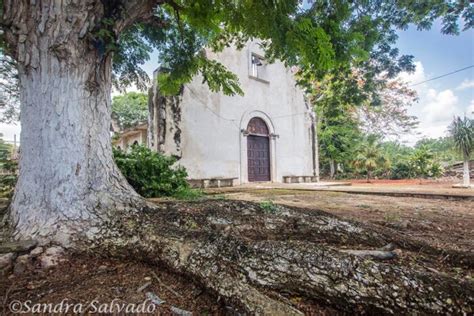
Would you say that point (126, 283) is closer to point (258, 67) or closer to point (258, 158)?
point (258, 158)

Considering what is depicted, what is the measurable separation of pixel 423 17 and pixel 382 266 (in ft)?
15.6

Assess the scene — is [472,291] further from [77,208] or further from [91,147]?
[91,147]

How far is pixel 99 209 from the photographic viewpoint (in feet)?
6.56

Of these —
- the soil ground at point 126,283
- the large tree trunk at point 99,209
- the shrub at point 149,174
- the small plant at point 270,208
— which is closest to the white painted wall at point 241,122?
the shrub at point 149,174

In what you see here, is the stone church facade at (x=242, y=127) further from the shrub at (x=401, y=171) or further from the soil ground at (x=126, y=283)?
the shrub at (x=401, y=171)

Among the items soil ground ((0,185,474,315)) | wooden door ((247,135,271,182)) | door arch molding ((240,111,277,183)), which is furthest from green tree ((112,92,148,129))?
soil ground ((0,185,474,315))

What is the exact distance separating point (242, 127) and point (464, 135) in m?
7.50

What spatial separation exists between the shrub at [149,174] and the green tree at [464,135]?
356 inches

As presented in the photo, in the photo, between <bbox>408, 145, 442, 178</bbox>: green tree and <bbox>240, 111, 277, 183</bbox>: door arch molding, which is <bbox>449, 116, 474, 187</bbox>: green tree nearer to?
<bbox>240, 111, 277, 183</bbox>: door arch molding

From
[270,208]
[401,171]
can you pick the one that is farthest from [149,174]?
[401,171]

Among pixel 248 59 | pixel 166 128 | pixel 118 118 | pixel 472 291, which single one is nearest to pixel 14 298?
pixel 472 291

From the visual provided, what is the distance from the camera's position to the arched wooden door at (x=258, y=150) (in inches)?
414

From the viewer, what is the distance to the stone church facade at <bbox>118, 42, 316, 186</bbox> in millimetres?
8492

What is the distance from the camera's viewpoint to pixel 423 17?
4273 mm
